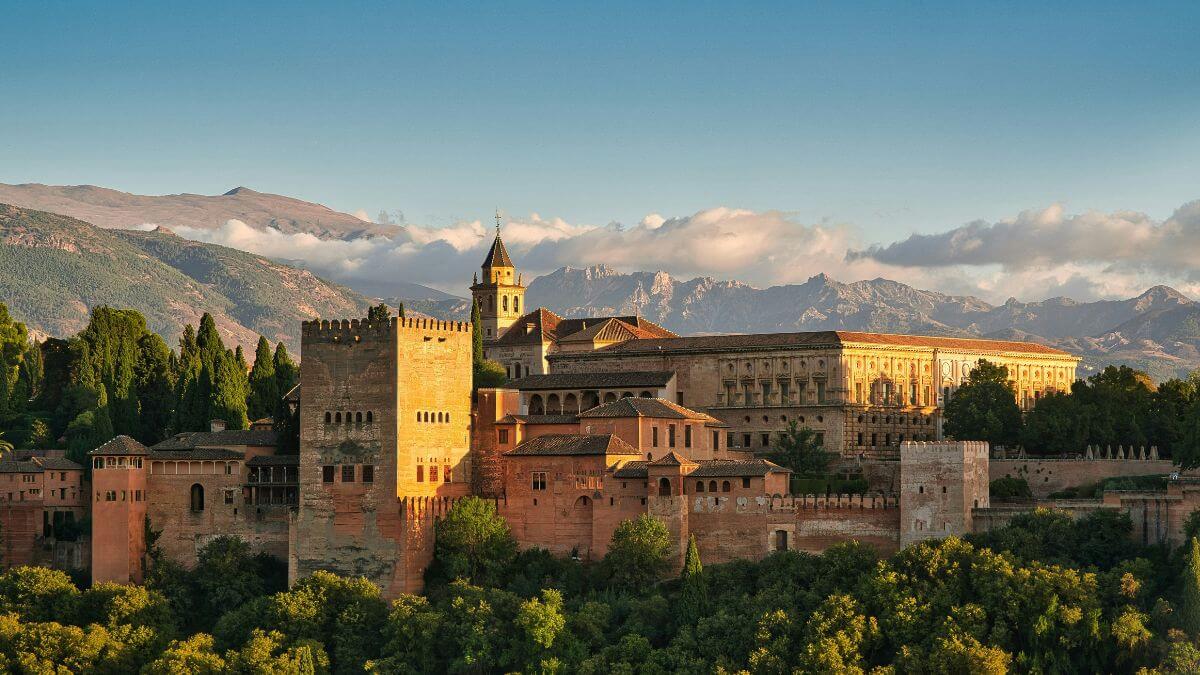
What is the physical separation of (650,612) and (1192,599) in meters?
17.3

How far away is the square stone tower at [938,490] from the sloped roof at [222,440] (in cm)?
2525

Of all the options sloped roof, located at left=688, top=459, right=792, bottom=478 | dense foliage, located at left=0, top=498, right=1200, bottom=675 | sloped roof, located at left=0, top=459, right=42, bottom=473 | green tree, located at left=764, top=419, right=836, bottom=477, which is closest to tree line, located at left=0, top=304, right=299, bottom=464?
sloped roof, located at left=0, top=459, right=42, bottom=473

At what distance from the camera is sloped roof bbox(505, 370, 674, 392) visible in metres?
75.9

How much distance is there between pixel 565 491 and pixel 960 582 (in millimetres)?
15340

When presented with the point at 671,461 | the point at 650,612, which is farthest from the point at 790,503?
the point at 650,612

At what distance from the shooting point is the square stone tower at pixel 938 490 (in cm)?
6009

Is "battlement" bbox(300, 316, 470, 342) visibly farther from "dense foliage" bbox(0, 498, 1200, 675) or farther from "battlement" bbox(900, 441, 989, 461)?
"battlement" bbox(900, 441, 989, 461)

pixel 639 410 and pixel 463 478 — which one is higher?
pixel 639 410

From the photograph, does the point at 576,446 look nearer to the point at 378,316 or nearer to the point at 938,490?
the point at 378,316

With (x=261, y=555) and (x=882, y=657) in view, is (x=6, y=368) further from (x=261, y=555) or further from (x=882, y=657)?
(x=882, y=657)

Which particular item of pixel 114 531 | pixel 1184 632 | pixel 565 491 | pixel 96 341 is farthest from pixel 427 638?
pixel 96 341

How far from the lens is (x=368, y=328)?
6538 centimetres

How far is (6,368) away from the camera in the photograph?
86.2 m

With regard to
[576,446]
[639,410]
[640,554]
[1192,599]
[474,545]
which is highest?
[639,410]
